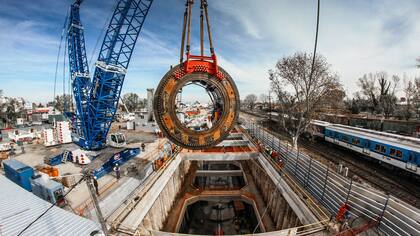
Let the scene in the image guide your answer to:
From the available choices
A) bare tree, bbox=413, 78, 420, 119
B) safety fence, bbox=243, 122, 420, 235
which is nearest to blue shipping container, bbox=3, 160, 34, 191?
safety fence, bbox=243, 122, 420, 235

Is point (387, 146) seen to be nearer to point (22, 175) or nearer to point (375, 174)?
point (375, 174)

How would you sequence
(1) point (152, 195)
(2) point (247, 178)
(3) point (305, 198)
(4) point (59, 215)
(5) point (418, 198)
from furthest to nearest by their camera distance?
(2) point (247, 178)
(5) point (418, 198)
(1) point (152, 195)
(3) point (305, 198)
(4) point (59, 215)

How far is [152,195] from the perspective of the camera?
27.2 feet

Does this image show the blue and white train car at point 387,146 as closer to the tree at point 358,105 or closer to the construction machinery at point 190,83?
the construction machinery at point 190,83

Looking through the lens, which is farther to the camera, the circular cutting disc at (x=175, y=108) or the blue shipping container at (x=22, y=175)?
the blue shipping container at (x=22, y=175)

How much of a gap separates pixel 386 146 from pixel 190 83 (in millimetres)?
17541

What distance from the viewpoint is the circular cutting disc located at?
5156 mm

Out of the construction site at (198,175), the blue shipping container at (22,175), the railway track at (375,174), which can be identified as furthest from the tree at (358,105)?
the blue shipping container at (22,175)

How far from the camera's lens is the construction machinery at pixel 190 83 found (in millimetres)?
5172

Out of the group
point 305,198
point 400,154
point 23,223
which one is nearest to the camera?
point 23,223

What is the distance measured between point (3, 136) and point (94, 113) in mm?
23930

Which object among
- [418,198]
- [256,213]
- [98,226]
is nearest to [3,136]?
[98,226]

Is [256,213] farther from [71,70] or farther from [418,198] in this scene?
[71,70]

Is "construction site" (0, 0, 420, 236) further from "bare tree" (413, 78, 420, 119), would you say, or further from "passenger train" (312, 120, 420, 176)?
"bare tree" (413, 78, 420, 119)
